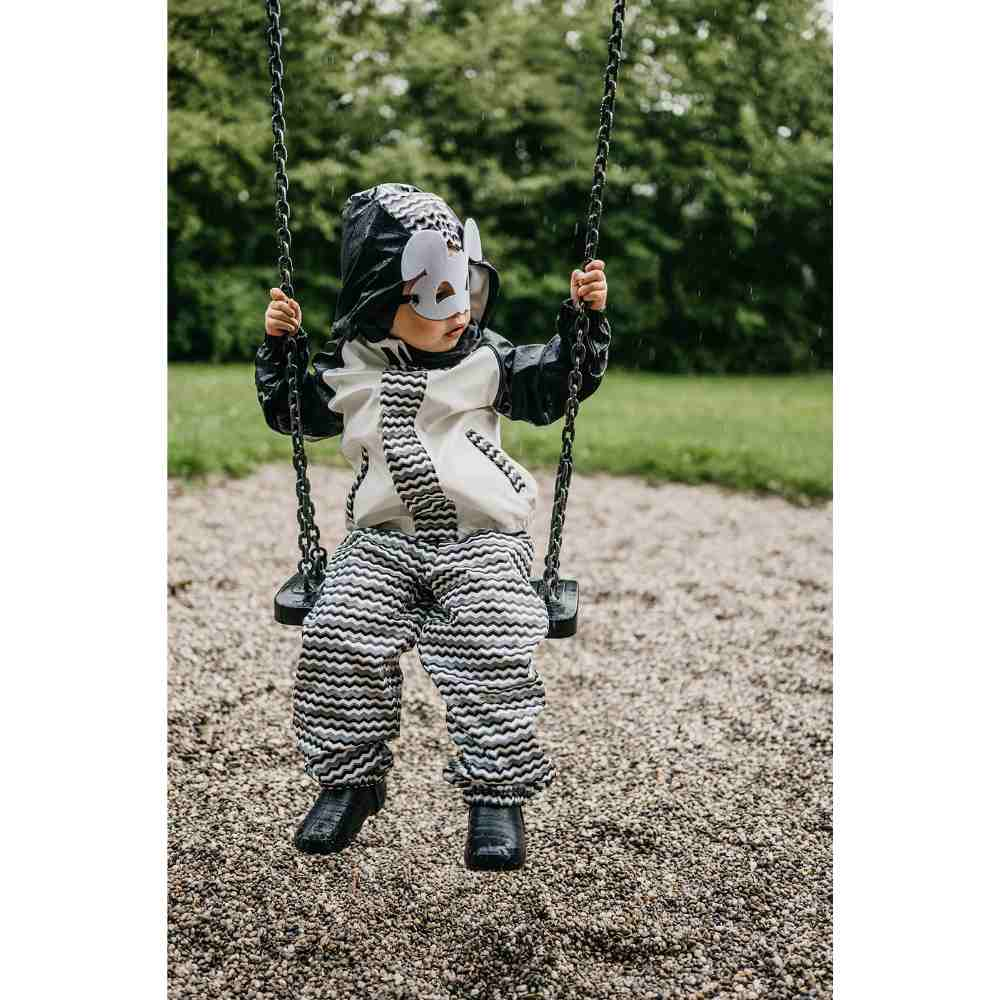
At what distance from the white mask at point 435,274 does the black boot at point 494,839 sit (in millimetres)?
957

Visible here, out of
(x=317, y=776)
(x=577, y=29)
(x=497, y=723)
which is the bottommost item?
(x=317, y=776)

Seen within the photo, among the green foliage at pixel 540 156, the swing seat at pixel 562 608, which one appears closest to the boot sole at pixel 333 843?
the swing seat at pixel 562 608

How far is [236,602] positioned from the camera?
4.59 meters

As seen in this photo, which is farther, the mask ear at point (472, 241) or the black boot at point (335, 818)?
the mask ear at point (472, 241)

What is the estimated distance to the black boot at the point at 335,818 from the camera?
206 centimetres

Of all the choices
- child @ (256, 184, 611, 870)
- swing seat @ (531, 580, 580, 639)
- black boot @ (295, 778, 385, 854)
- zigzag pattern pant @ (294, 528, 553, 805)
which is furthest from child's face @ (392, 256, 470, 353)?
black boot @ (295, 778, 385, 854)

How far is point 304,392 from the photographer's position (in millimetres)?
2352

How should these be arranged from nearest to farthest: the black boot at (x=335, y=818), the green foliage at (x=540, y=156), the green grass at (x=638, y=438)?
the black boot at (x=335, y=818) < the green grass at (x=638, y=438) < the green foliage at (x=540, y=156)

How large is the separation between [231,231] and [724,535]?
6.43m

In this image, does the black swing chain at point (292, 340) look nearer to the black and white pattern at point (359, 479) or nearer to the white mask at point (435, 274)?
the black and white pattern at point (359, 479)

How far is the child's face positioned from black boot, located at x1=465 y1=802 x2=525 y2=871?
0.91 metres

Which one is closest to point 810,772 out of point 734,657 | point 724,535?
point 734,657

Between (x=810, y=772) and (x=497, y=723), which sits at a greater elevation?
(x=497, y=723)

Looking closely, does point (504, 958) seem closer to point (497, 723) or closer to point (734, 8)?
point (497, 723)
